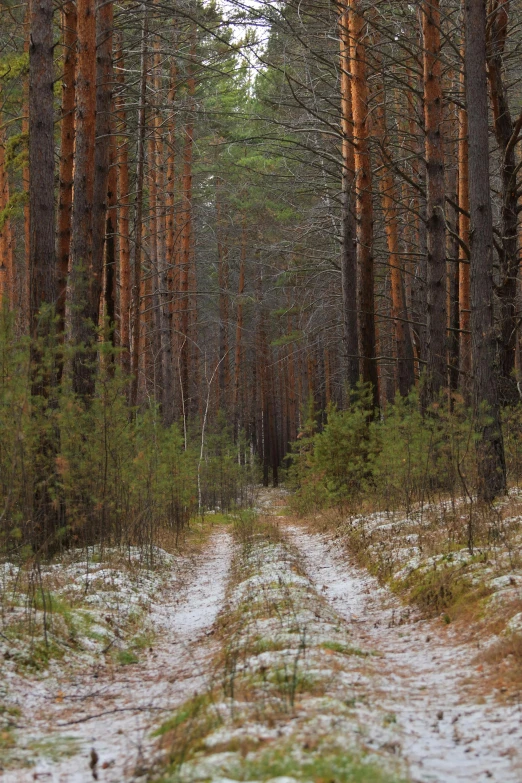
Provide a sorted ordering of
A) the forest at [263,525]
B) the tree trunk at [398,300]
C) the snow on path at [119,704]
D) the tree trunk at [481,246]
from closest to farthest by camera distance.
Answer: the snow on path at [119,704] → the forest at [263,525] → the tree trunk at [481,246] → the tree trunk at [398,300]

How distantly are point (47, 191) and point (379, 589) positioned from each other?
6.48 m

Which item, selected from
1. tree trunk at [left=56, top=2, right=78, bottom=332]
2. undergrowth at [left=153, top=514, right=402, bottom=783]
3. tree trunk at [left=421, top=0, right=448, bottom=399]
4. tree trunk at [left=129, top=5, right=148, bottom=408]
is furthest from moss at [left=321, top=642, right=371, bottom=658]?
tree trunk at [left=129, top=5, right=148, bottom=408]

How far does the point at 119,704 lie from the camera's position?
484 cm

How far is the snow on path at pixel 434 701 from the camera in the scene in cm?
332

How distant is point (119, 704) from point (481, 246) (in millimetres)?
8009

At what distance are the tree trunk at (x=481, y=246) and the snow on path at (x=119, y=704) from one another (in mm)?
4751

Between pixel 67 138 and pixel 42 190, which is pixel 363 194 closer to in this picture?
pixel 67 138

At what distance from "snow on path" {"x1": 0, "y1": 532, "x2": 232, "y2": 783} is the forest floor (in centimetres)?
1

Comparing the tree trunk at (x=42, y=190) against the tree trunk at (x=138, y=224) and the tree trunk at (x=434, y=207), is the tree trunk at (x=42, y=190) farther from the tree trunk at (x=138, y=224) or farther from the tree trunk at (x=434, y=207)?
the tree trunk at (x=434, y=207)

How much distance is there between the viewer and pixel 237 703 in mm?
Answer: 3992

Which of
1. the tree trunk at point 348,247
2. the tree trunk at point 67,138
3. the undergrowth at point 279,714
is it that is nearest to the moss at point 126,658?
the undergrowth at point 279,714

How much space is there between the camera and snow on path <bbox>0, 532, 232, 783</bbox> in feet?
11.7

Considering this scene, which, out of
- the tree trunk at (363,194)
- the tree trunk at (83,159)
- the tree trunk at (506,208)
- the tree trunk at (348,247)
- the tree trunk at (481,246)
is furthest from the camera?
the tree trunk at (348,247)

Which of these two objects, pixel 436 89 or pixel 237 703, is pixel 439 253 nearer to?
pixel 436 89
